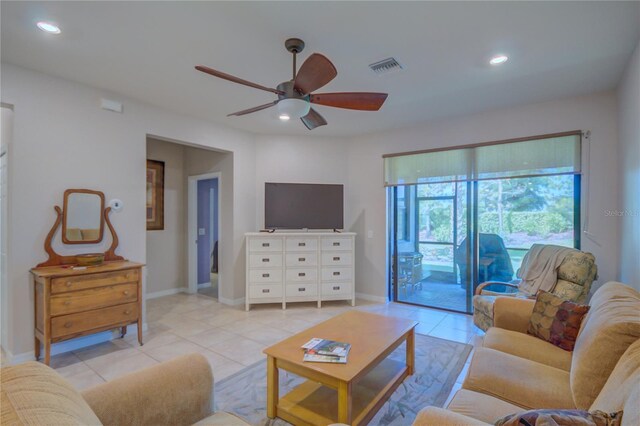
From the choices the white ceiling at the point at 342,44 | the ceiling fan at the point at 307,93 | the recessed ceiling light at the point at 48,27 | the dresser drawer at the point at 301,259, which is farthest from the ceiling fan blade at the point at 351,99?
the dresser drawer at the point at 301,259

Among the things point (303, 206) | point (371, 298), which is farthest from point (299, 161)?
point (371, 298)

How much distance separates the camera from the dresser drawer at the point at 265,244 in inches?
175

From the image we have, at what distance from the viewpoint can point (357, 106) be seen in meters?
2.51

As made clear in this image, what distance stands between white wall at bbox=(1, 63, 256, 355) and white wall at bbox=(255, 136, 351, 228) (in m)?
1.33

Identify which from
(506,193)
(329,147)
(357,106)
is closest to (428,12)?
(357,106)

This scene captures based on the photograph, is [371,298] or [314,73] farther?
[371,298]

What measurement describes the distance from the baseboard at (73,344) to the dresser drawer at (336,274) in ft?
8.17

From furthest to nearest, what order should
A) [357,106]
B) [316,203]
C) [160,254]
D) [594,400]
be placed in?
[160,254] → [316,203] → [357,106] → [594,400]

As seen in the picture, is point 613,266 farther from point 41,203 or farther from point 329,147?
point 41,203

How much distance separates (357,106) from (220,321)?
10.1ft

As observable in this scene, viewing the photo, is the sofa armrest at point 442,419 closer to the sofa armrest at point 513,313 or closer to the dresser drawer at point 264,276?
the sofa armrest at point 513,313

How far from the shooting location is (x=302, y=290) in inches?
180

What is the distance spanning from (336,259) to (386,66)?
2787mm

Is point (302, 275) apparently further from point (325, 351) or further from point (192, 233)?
point (325, 351)
